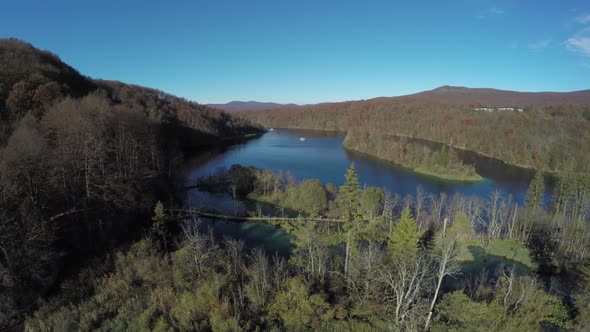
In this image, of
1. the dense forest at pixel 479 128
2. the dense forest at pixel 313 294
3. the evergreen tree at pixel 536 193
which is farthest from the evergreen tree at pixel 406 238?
the dense forest at pixel 479 128

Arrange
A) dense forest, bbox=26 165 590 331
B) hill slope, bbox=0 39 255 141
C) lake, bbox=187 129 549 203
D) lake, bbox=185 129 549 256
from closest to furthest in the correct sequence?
dense forest, bbox=26 165 590 331 < lake, bbox=185 129 549 256 < hill slope, bbox=0 39 255 141 < lake, bbox=187 129 549 203

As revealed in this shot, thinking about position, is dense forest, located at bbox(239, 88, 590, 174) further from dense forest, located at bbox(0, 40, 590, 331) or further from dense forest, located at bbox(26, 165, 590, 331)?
dense forest, located at bbox(26, 165, 590, 331)

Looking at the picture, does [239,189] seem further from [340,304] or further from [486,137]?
[486,137]

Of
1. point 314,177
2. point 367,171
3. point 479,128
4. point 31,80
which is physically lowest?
point 314,177

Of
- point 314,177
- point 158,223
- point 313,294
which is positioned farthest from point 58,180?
point 314,177

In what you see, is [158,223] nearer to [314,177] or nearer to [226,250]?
[226,250]

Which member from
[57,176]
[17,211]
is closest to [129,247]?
[17,211]

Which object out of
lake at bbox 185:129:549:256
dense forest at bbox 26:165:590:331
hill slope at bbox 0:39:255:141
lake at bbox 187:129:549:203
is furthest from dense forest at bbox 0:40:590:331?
lake at bbox 187:129:549:203
